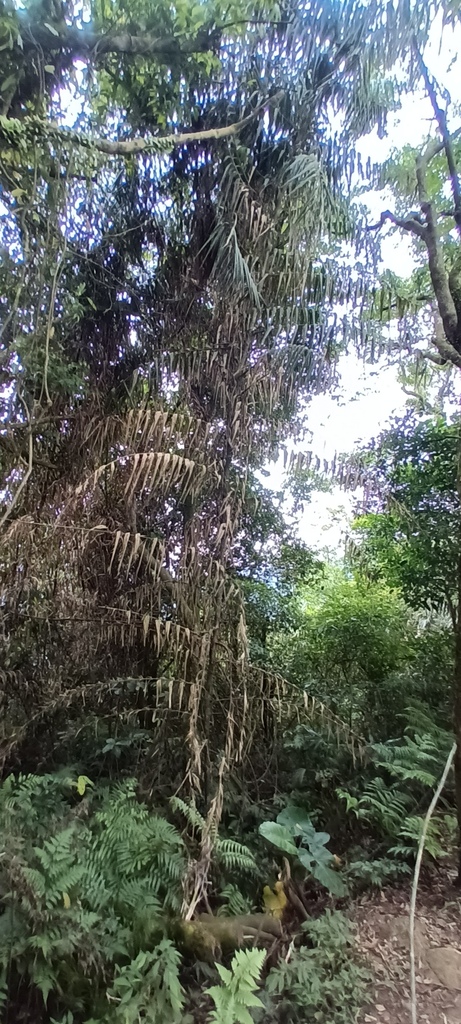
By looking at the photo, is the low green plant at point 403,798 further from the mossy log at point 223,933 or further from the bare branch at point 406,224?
the bare branch at point 406,224

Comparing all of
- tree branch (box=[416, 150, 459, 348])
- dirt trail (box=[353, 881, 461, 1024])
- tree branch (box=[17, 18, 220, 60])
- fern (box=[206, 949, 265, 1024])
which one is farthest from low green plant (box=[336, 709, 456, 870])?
tree branch (box=[17, 18, 220, 60])

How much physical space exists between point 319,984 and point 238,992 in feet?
1.26

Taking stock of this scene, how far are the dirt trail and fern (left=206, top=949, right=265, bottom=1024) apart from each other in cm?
47

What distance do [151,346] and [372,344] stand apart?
1325 millimetres

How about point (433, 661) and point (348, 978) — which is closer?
point (348, 978)

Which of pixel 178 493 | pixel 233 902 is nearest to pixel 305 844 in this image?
pixel 233 902

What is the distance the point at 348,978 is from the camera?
80.0 inches

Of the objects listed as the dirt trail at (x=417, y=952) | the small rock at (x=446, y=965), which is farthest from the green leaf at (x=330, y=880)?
the small rock at (x=446, y=965)

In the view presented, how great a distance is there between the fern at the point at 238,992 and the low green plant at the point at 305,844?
64 centimetres

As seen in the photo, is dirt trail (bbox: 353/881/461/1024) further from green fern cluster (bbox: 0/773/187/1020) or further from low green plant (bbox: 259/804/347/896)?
green fern cluster (bbox: 0/773/187/1020)

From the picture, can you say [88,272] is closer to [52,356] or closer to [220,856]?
[52,356]

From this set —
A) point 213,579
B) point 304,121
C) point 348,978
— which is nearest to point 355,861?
point 348,978

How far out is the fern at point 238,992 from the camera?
5.80ft

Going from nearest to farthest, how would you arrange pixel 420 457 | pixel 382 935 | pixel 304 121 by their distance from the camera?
Answer: pixel 382 935
pixel 304 121
pixel 420 457
